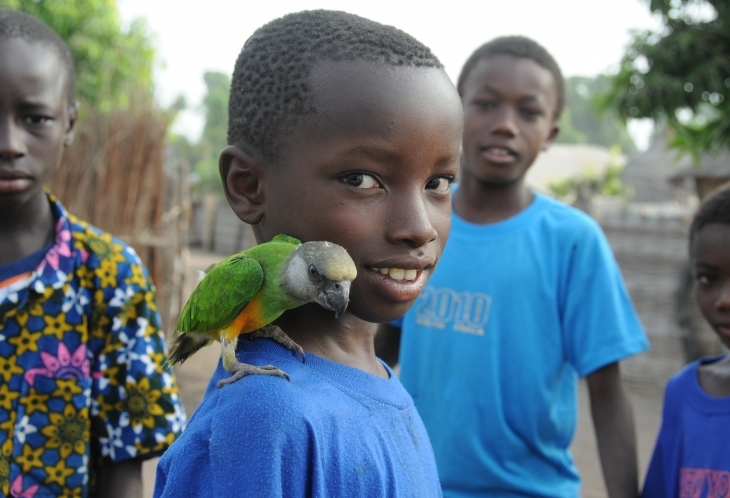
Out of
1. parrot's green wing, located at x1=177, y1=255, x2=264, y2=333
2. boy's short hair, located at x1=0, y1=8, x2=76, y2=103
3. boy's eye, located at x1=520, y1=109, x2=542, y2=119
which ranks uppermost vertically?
boy's short hair, located at x1=0, y1=8, x2=76, y2=103

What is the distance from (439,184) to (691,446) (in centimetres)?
151

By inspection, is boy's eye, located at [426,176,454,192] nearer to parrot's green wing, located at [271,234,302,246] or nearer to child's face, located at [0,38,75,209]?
parrot's green wing, located at [271,234,302,246]

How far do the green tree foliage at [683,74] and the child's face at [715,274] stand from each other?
741 centimetres

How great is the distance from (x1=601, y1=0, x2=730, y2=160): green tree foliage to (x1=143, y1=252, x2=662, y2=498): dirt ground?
3614 millimetres

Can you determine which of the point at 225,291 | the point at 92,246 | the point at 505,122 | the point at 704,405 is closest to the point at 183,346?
the point at 225,291

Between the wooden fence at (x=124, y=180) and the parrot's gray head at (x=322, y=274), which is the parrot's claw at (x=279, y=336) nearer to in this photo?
the parrot's gray head at (x=322, y=274)

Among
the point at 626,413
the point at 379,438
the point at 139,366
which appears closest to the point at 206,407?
the point at 379,438

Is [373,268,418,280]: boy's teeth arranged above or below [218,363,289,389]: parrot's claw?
above

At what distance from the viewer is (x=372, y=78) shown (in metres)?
1.35

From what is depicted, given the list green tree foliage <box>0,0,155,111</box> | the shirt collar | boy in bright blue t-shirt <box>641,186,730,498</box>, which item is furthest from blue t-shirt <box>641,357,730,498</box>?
green tree foliage <box>0,0,155,111</box>

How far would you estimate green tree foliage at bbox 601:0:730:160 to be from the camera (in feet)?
31.8

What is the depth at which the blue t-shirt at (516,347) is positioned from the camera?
247cm

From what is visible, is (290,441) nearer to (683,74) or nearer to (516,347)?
(516,347)

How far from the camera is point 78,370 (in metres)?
2.24
